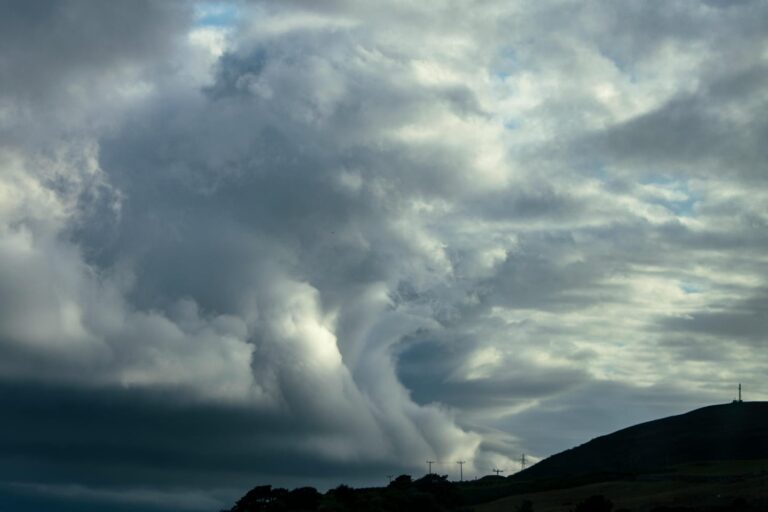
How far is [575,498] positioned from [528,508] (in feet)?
102

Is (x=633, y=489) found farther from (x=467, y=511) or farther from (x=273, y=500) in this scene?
(x=273, y=500)

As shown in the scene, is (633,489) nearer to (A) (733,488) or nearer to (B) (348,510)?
(A) (733,488)

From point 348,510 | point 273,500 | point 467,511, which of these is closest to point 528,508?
point 467,511

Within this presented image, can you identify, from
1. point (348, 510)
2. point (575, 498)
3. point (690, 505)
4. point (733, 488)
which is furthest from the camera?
point (575, 498)

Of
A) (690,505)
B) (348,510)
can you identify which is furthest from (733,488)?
(348,510)

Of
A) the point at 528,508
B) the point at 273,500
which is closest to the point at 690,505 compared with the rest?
the point at 528,508

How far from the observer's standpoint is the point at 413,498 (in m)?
184

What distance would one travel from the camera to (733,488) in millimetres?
153750

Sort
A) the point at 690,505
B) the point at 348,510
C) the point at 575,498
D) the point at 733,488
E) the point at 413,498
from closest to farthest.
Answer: the point at 690,505 → the point at 733,488 → the point at 348,510 → the point at 413,498 → the point at 575,498

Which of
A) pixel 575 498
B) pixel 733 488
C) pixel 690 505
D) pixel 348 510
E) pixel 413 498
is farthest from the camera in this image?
pixel 575 498

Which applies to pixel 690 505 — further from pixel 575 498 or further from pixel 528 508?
pixel 575 498

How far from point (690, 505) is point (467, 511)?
2086 inches

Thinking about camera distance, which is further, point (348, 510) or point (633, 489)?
point (633, 489)

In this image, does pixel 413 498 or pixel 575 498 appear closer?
pixel 413 498
